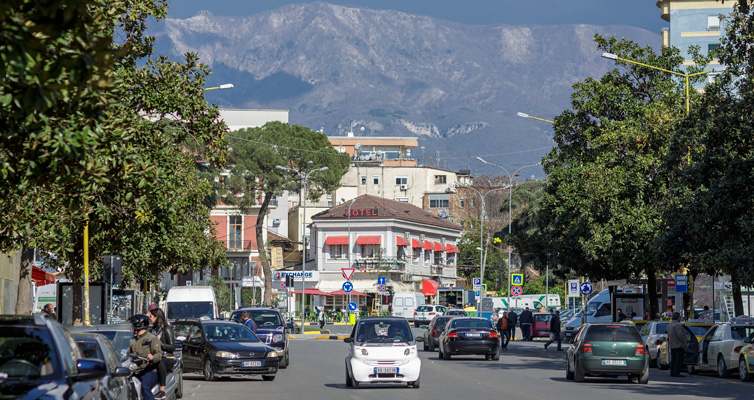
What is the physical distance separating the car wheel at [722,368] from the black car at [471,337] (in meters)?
8.43

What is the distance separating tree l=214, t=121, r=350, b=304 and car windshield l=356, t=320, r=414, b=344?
5764cm

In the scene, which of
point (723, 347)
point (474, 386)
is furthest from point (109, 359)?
point (723, 347)

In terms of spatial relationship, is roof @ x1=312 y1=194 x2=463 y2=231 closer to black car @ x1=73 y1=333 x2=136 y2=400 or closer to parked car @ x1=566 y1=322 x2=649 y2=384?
parked car @ x1=566 y1=322 x2=649 y2=384

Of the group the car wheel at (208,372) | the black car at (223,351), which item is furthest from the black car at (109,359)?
the car wheel at (208,372)

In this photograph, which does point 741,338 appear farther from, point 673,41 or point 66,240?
point 673,41

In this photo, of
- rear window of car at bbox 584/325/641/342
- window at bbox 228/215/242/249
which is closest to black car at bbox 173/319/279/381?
rear window of car at bbox 584/325/641/342

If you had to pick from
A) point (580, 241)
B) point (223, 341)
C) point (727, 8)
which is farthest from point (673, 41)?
point (223, 341)

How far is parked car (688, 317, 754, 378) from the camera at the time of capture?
27656 millimetres

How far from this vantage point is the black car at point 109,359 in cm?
1198

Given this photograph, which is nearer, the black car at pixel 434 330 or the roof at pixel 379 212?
the black car at pixel 434 330

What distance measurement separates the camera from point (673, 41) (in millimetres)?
89938

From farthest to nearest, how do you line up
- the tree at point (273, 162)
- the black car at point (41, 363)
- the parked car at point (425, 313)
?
the tree at point (273, 162), the parked car at point (425, 313), the black car at point (41, 363)

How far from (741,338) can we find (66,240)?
17.4 m

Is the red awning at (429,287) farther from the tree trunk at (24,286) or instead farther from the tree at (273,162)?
the tree trunk at (24,286)
